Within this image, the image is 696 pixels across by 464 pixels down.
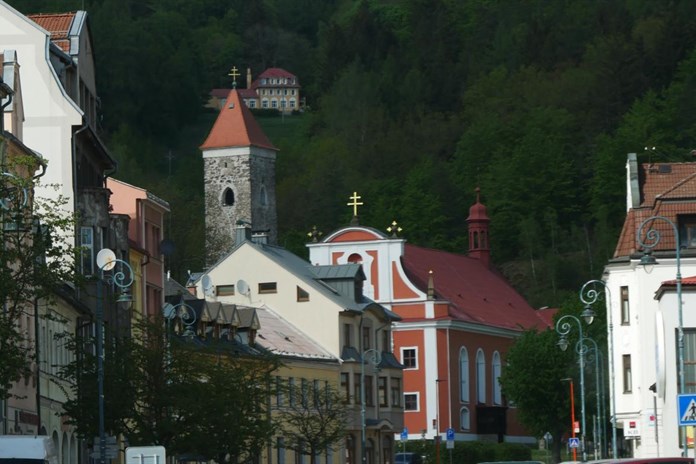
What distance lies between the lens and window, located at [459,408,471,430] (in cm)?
11827

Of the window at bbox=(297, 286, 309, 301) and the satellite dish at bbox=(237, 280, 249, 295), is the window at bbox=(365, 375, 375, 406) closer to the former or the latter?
the window at bbox=(297, 286, 309, 301)

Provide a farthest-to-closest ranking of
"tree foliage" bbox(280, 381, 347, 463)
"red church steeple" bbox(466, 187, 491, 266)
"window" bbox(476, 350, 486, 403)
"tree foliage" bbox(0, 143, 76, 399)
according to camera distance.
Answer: "red church steeple" bbox(466, 187, 491, 266) → "window" bbox(476, 350, 486, 403) → "tree foliage" bbox(280, 381, 347, 463) → "tree foliage" bbox(0, 143, 76, 399)

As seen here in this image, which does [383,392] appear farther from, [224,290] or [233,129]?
[233,129]

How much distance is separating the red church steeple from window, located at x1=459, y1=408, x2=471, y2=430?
77.8 ft

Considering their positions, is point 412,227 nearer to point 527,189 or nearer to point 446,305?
point 527,189

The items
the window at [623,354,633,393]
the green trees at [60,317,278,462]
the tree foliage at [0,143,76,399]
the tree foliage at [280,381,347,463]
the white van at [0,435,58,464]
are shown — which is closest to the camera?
the white van at [0,435,58,464]

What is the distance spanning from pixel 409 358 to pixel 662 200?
1947 inches

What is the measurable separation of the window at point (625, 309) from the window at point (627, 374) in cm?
121

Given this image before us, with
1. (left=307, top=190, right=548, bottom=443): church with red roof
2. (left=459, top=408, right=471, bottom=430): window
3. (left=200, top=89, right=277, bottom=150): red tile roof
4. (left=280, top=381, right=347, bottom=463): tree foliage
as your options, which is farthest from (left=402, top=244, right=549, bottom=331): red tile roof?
(left=280, top=381, right=347, bottom=463): tree foliage

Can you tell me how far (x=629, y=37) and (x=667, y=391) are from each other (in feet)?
451

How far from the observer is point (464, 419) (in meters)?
119

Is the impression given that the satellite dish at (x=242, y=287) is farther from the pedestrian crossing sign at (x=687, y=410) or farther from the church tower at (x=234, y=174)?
the pedestrian crossing sign at (x=687, y=410)

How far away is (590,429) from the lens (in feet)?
320

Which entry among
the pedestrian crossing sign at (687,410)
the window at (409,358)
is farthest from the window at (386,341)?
the pedestrian crossing sign at (687,410)
